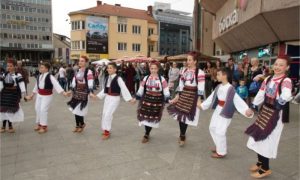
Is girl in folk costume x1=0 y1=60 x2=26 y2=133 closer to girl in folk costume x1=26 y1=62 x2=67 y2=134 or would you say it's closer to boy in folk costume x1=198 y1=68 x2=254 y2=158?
girl in folk costume x1=26 y1=62 x2=67 y2=134

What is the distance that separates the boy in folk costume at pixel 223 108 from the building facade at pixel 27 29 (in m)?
73.9

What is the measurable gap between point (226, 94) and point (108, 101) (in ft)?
8.37

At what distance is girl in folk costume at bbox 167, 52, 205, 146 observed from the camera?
17.8ft

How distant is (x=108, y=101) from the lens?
6031 millimetres

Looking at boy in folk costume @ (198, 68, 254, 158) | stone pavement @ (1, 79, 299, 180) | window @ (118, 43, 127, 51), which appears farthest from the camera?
window @ (118, 43, 127, 51)

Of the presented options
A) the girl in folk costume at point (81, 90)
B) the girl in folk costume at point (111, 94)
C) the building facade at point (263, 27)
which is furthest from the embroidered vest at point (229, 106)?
the building facade at point (263, 27)

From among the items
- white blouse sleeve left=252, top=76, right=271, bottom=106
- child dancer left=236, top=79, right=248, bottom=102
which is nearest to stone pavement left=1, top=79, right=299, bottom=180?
white blouse sleeve left=252, top=76, right=271, bottom=106

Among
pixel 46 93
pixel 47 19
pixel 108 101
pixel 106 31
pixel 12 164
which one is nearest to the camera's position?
pixel 12 164

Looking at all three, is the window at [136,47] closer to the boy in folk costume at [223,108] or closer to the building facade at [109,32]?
the building facade at [109,32]

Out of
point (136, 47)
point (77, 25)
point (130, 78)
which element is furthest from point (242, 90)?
point (136, 47)

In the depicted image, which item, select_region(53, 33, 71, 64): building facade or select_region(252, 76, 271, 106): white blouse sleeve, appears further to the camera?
select_region(53, 33, 71, 64): building facade

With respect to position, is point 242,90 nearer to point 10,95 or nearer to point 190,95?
point 190,95

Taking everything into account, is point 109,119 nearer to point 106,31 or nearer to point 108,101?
point 108,101

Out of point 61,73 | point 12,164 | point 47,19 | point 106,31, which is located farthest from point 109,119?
point 47,19
